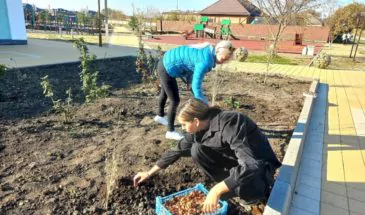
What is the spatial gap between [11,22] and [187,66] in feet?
42.1

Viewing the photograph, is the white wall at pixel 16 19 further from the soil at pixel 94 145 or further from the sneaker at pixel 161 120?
the sneaker at pixel 161 120

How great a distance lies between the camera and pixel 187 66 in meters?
3.41

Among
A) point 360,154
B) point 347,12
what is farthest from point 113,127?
point 347,12

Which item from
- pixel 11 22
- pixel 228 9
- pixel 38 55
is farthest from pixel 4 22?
pixel 228 9

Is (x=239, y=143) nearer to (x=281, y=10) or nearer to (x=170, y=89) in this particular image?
(x=170, y=89)

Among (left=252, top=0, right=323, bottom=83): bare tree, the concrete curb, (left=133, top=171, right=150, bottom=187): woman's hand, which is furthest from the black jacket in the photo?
(left=252, top=0, right=323, bottom=83): bare tree

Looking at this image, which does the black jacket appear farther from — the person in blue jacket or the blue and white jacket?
the blue and white jacket

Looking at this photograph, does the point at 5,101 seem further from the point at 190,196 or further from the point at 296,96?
the point at 296,96

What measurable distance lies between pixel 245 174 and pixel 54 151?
7.14 feet

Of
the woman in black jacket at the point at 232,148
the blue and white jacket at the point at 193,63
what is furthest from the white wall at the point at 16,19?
the woman in black jacket at the point at 232,148

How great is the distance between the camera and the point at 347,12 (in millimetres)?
25656

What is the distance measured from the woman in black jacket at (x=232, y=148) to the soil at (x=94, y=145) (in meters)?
0.50

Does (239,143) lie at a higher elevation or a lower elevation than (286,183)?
higher

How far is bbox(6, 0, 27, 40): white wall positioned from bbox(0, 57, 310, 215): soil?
8.48 meters
